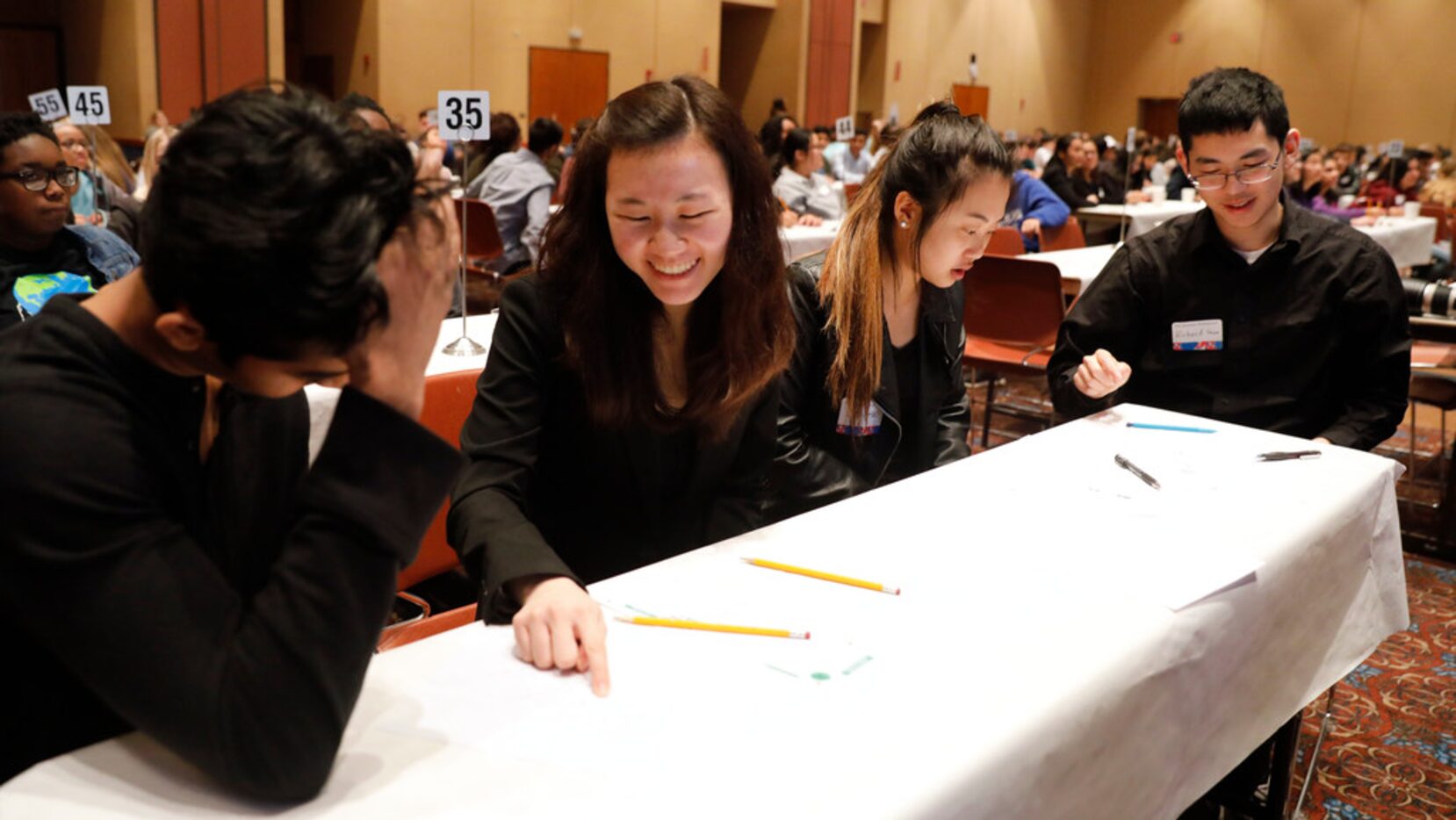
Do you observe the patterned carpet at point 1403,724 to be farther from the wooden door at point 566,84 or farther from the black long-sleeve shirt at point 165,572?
the wooden door at point 566,84

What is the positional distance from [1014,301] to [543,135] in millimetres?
3288

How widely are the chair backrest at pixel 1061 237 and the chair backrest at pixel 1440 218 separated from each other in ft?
12.2

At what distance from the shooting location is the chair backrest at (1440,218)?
8.51 metres

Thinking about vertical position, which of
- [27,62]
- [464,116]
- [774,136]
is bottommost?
[464,116]

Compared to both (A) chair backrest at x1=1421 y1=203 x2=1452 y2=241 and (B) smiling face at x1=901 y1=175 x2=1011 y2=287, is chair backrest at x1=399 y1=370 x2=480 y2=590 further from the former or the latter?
(A) chair backrest at x1=1421 y1=203 x2=1452 y2=241

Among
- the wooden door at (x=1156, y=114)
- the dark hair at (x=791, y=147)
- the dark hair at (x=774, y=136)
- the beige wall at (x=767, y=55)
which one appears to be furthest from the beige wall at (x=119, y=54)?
the wooden door at (x=1156, y=114)

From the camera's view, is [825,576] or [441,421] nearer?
[825,576]

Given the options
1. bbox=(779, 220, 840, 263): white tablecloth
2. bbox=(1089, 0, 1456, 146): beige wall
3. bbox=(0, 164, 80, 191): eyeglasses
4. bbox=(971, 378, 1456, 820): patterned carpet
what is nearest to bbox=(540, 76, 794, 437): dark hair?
bbox=(971, 378, 1456, 820): patterned carpet

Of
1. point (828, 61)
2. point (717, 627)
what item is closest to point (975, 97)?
point (828, 61)

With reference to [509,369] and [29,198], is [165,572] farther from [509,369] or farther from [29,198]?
[29,198]

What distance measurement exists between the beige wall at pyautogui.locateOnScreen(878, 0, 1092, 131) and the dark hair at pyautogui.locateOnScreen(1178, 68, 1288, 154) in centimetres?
1450

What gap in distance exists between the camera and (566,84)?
1313 cm

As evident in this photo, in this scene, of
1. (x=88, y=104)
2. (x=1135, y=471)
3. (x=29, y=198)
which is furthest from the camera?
(x=88, y=104)

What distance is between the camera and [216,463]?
991 mm
